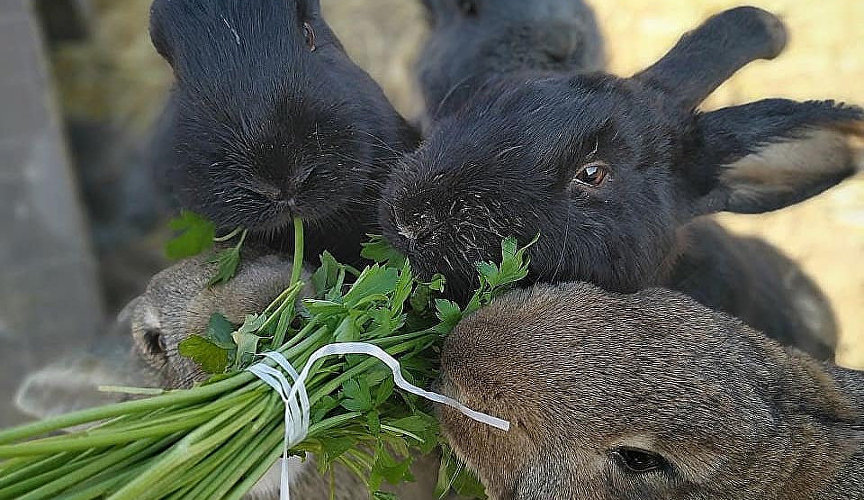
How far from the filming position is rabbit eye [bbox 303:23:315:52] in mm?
2105

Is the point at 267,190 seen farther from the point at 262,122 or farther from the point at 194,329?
the point at 194,329

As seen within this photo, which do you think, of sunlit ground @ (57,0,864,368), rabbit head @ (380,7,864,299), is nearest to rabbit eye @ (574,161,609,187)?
rabbit head @ (380,7,864,299)

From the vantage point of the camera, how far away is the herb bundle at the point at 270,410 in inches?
61.5

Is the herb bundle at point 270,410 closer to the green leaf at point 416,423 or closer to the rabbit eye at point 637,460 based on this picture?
the green leaf at point 416,423

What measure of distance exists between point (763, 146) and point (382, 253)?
1.01m

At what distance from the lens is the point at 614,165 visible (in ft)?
6.69

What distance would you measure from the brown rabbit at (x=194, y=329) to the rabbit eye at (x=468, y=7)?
158 cm

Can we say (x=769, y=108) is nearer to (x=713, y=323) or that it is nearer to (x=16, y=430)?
(x=713, y=323)

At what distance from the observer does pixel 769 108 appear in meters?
2.32

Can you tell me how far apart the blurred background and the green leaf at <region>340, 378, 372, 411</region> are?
1966mm

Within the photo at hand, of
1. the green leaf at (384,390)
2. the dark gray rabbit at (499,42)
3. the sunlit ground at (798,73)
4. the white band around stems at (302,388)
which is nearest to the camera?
the white band around stems at (302,388)

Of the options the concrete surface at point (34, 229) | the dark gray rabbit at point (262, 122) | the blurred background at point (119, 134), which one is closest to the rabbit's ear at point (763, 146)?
the dark gray rabbit at point (262, 122)

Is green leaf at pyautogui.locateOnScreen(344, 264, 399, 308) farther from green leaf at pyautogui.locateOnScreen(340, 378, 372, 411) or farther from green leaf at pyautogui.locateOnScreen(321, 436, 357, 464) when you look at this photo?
green leaf at pyautogui.locateOnScreen(321, 436, 357, 464)

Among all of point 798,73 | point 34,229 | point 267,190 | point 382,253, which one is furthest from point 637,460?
point 34,229
